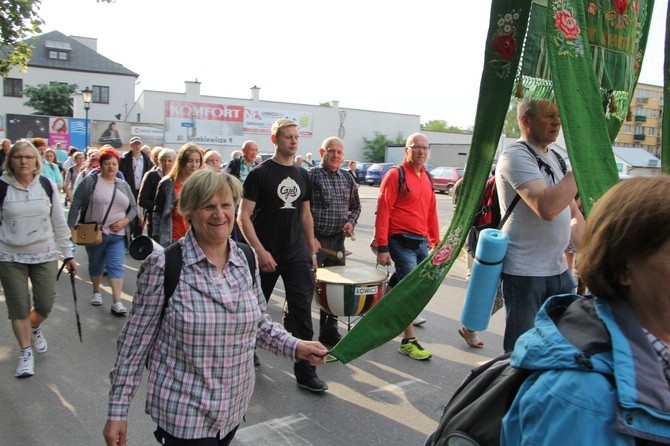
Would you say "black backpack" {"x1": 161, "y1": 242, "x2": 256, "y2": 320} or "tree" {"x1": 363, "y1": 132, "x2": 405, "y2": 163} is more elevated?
"tree" {"x1": 363, "y1": 132, "x2": 405, "y2": 163}

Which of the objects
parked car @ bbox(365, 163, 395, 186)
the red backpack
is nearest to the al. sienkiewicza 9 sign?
parked car @ bbox(365, 163, 395, 186)

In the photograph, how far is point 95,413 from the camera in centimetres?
418

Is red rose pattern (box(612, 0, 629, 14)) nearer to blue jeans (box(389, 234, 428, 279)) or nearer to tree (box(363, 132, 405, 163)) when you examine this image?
blue jeans (box(389, 234, 428, 279))

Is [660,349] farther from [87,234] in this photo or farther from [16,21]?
[16,21]

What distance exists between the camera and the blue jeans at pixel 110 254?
6.74 meters

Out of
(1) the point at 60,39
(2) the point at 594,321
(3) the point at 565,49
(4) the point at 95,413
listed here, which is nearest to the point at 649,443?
(2) the point at 594,321

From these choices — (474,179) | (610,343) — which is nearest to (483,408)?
(610,343)

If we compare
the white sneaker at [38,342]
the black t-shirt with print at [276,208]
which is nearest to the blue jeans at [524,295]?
the black t-shirt with print at [276,208]

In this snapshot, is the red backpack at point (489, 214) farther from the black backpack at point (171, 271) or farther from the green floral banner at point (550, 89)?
the black backpack at point (171, 271)

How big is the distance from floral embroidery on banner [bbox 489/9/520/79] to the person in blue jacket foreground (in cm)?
97

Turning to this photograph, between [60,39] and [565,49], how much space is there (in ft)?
234

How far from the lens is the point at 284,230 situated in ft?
15.8

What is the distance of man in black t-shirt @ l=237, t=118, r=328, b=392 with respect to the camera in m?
4.71

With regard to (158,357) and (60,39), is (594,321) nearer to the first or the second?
(158,357)
